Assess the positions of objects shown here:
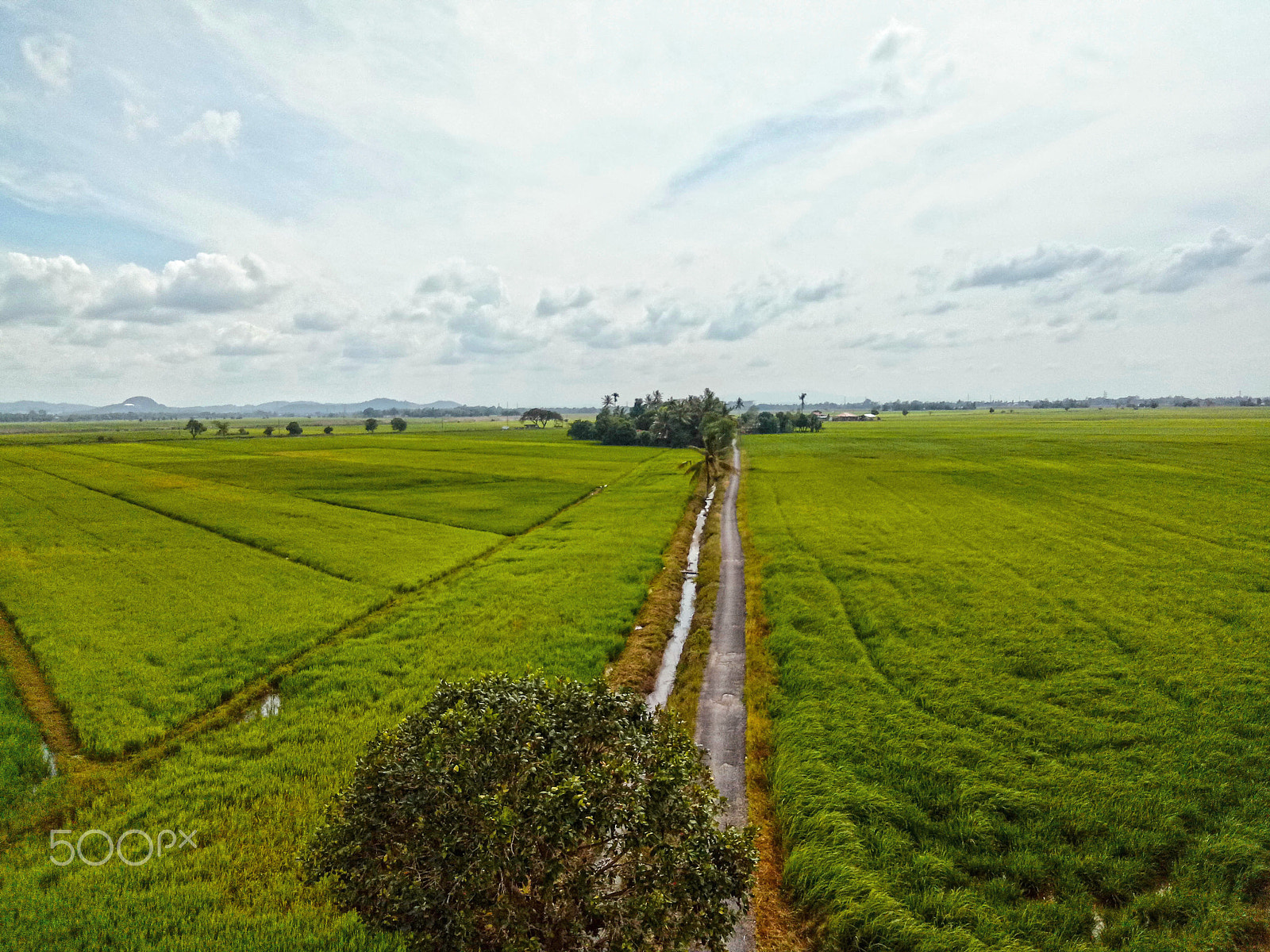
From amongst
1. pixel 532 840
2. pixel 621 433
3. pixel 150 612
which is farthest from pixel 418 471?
pixel 532 840

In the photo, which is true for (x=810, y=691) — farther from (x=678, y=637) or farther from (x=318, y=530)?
(x=318, y=530)

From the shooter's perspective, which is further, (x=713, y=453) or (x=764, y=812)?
(x=713, y=453)

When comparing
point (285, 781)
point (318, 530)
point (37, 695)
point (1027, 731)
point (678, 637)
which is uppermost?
point (318, 530)

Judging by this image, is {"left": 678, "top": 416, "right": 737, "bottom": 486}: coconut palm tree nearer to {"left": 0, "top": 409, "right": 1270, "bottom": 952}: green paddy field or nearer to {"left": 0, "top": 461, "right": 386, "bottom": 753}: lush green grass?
{"left": 0, "top": 409, "right": 1270, "bottom": 952}: green paddy field

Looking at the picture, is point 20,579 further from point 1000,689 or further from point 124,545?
point 1000,689

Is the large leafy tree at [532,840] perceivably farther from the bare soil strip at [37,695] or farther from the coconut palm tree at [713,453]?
the coconut palm tree at [713,453]

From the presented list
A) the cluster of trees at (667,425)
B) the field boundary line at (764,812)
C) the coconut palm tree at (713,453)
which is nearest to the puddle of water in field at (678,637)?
the field boundary line at (764,812)
